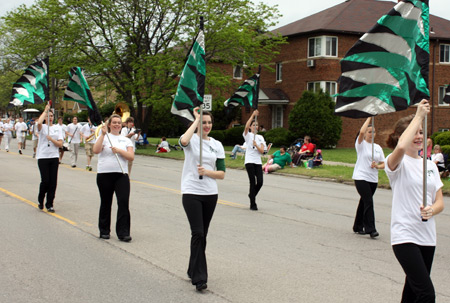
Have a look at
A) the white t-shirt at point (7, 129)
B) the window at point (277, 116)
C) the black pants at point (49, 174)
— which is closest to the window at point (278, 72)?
the window at point (277, 116)

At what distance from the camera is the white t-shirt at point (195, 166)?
5.86m

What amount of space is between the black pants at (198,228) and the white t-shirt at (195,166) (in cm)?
7

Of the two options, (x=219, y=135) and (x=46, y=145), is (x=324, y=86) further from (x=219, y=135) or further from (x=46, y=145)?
(x=46, y=145)

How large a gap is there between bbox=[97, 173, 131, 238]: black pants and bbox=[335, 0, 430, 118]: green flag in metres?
3.86

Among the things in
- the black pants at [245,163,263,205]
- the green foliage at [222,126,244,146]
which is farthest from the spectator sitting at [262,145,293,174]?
the green foliage at [222,126,244,146]

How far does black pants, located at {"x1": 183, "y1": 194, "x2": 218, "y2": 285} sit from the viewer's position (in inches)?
222

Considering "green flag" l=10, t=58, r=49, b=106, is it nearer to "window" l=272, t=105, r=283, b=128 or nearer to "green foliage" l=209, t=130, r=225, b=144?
"green foliage" l=209, t=130, r=225, b=144

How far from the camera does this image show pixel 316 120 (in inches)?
1419

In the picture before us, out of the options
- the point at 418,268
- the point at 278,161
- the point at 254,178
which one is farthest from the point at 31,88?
the point at 278,161

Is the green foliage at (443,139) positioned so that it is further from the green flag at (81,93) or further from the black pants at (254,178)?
the green flag at (81,93)

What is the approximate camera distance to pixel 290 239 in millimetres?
8523

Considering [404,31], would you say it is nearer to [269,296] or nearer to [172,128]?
[269,296]

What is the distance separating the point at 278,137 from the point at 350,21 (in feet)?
37.5

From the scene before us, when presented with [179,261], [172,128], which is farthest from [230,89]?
[179,261]
